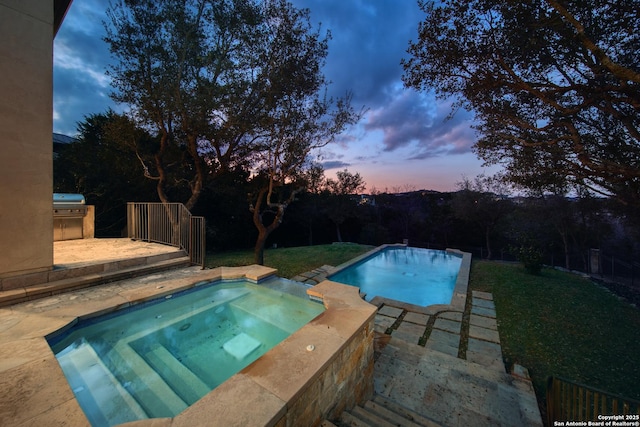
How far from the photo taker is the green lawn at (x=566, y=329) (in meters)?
3.55

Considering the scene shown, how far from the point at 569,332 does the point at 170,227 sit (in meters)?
9.08

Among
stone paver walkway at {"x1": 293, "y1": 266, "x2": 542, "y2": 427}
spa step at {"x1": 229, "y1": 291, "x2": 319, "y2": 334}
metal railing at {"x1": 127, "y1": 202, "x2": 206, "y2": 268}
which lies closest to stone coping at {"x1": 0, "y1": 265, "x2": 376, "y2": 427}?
spa step at {"x1": 229, "y1": 291, "x2": 319, "y2": 334}

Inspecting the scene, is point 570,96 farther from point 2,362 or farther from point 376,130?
point 2,362

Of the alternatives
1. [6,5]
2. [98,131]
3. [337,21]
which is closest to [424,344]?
[6,5]

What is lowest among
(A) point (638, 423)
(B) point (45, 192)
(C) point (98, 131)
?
(A) point (638, 423)

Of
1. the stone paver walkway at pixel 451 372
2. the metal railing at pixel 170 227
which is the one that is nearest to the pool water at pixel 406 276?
the stone paver walkway at pixel 451 372

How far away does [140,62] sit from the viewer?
22.7 feet

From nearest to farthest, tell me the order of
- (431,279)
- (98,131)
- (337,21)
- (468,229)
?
(337,21)
(431,279)
(98,131)
(468,229)

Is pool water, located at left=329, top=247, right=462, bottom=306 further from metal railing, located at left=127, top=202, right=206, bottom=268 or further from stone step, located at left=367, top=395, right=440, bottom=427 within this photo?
metal railing, located at left=127, top=202, right=206, bottom=268

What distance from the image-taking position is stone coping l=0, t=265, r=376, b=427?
5.05ft

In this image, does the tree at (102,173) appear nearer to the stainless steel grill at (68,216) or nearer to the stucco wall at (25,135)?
the stainless steel grill at (68,216)

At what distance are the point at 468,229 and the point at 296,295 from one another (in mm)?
20128

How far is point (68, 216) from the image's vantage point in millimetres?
6496

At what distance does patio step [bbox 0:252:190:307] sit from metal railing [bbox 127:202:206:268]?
1.18 feet
